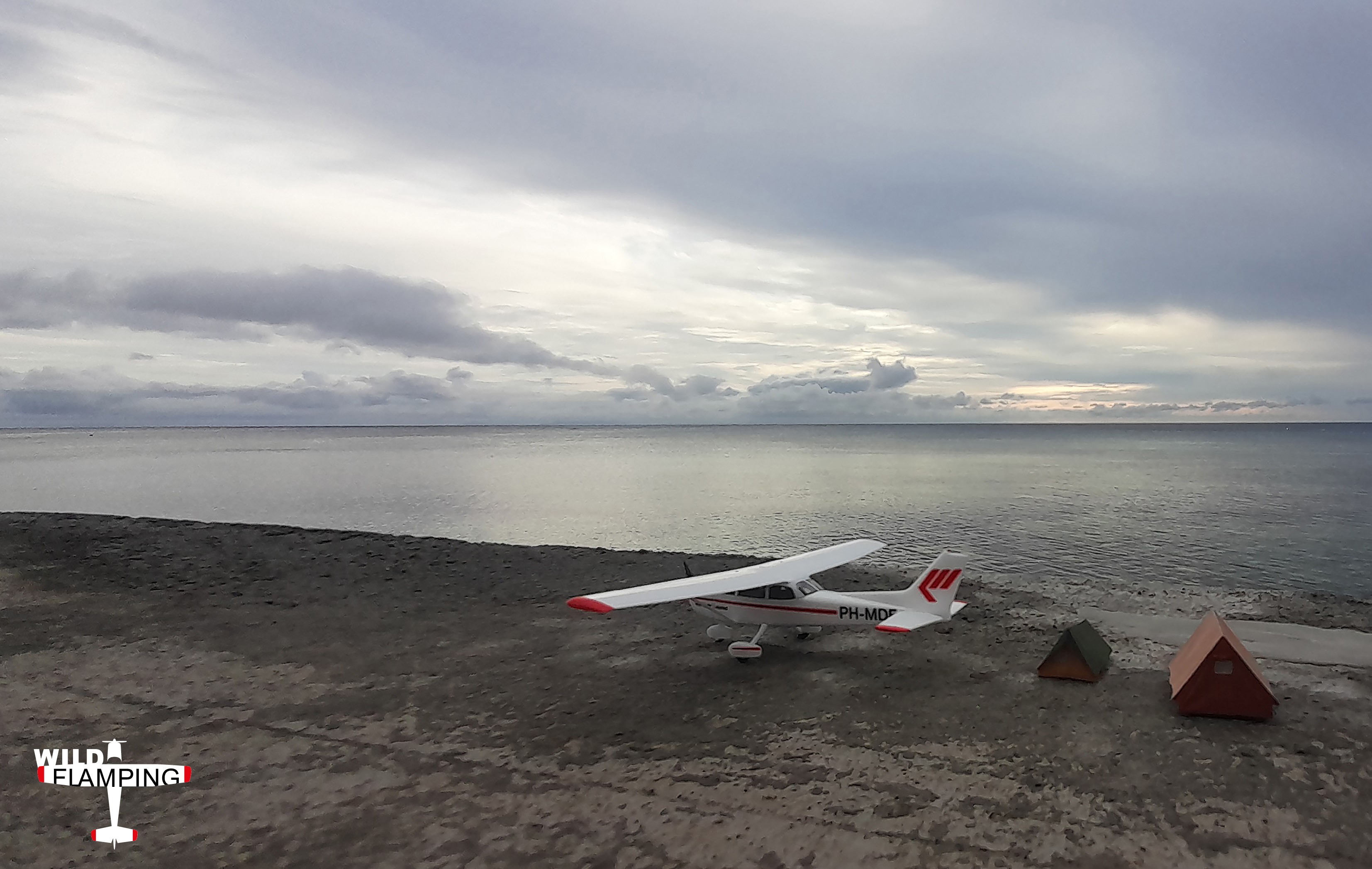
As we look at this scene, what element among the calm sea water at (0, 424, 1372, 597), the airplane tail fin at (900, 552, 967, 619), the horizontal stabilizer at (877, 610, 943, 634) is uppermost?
the airplane tail fin at (900, 552, 967, 619)

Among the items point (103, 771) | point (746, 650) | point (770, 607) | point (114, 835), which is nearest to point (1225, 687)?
point (770, 607)

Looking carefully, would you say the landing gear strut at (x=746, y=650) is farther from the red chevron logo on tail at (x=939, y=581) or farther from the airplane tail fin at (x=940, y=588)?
the red chevron logo on tail at (x=939, y=581)

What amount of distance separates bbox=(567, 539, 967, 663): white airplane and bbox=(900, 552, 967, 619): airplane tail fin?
0.05 ft

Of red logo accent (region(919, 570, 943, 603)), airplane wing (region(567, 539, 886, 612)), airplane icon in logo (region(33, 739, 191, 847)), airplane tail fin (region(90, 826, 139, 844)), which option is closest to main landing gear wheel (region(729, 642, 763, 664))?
airplane wing (region(567, 539, 886, 612))

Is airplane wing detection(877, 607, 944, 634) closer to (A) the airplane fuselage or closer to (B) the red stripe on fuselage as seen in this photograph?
(A) the airplane fuselage

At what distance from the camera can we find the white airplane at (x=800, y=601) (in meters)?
16.9

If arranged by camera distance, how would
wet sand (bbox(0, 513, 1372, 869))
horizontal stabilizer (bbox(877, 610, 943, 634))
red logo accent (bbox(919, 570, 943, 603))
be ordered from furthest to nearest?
red logo accent (bbox(919, 570, 943, 603)), horizontal stabilizer (bbox(877, 610, 943, 634)), wet sand (bbox(0, 513, 1372, 869))

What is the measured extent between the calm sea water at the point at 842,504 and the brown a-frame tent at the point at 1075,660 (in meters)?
18.7

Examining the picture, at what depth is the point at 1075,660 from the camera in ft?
55.1

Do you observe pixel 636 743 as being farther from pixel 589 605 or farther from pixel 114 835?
pixel 114 835

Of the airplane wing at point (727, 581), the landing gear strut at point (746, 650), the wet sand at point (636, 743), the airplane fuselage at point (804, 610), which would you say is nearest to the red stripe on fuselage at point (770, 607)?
the airplane fuselage at point (804, 610)

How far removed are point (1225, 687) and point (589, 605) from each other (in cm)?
1349

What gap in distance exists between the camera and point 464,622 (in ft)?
73.8

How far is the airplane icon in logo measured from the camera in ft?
39.1
